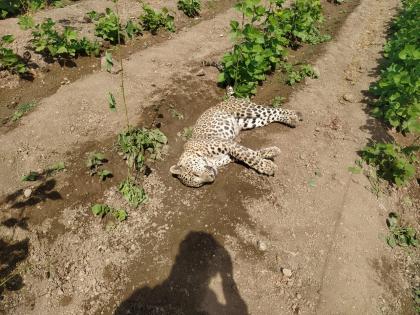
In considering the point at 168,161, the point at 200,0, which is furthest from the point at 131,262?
the point at 200,0

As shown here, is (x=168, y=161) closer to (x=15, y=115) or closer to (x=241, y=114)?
(x=241, y=114)

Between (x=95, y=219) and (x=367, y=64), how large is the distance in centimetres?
949

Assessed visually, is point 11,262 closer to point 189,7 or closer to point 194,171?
point 194,171

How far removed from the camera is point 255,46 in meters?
8.60

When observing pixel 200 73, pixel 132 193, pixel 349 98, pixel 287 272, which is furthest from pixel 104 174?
pixel 349 98

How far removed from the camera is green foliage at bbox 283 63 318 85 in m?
10.1

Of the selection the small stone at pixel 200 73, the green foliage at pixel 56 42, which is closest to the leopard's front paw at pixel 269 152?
the small stone at pixel 200 73

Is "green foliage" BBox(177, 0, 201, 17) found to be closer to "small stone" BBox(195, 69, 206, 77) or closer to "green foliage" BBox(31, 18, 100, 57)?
"small stone" BBox(195, 69, 206, 77)

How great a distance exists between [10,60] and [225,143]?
240 inches

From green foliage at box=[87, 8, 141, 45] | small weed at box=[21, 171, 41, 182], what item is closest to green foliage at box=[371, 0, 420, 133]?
green foliage at box=[87, 8, 141, 45]

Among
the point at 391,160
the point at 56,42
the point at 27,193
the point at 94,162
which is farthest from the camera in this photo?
the point at 56,42

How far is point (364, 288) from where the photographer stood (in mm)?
5793

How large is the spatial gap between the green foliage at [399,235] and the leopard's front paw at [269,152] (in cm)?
252

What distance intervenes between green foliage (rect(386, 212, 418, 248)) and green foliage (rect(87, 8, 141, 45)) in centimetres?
838
